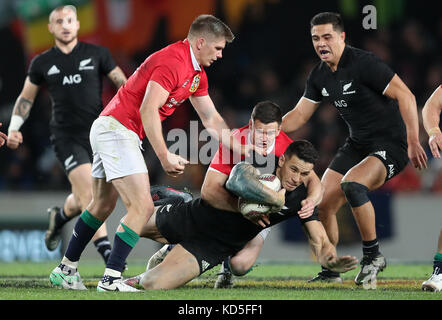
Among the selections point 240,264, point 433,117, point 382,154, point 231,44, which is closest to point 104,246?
point 240,264

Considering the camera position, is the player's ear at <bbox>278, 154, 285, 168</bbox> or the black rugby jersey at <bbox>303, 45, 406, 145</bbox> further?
the black rugby jersey at <bbox>303, 45, 406, 145</bbox>

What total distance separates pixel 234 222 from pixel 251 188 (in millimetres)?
564

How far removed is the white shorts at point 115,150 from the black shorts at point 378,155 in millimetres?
1907

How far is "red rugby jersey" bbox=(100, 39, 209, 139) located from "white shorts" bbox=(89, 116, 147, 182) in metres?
0.07

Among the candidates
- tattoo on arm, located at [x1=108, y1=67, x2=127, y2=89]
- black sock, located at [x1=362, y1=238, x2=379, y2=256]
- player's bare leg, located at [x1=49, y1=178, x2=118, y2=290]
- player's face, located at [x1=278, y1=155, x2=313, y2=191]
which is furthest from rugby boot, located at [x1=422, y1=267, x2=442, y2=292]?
tattoo on arm, located at [x1=108, y1=67, x2=127, y2=89]

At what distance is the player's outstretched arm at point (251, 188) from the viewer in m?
5.24

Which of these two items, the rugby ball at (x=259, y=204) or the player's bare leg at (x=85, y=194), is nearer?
the rugby ball at (x=259, y=204)

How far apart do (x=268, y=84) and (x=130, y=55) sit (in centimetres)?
266

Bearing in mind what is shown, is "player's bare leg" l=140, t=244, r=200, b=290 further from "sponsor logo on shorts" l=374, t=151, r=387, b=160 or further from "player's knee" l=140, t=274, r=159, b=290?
"sponsor logo on shorts" l=374, t=151, r=387, b=160

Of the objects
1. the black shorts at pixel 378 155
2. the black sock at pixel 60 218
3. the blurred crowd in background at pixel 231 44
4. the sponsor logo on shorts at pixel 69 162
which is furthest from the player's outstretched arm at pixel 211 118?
the blurred crowd in background at pixel 231 44

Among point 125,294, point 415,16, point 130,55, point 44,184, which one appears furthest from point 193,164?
point 125,294

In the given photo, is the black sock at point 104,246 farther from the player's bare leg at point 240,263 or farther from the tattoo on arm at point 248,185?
the tattoo on arm at point 248,185

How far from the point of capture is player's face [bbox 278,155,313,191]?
5429 mm

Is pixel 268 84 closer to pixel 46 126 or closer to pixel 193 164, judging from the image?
pixel 193 164
